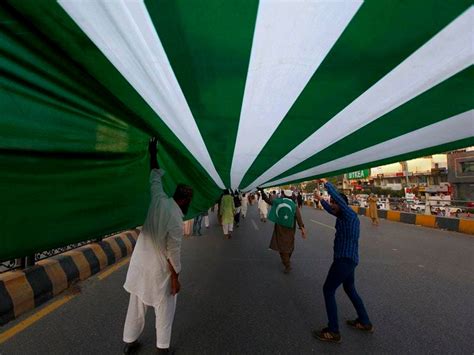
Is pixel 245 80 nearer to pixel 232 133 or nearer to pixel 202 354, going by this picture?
pixel 232 133

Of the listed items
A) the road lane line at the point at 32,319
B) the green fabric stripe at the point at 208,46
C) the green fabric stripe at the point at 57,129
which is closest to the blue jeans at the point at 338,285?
the green fabric stripe at the point at 208,46

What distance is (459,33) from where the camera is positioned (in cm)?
148

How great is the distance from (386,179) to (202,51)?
63551 millimetres

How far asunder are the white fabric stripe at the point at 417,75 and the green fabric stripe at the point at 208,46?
3.77ft

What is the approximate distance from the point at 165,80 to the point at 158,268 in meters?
1.65

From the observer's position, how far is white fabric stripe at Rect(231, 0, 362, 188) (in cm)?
138

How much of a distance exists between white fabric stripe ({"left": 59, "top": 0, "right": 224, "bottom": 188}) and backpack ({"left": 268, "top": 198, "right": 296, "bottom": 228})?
4.04m

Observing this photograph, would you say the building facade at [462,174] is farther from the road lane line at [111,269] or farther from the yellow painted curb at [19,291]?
the yellow painted curb at [19,291]

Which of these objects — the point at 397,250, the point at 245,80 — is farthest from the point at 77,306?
the point at 397,250

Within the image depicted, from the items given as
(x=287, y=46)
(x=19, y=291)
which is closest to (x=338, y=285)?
(x=287, y=46)

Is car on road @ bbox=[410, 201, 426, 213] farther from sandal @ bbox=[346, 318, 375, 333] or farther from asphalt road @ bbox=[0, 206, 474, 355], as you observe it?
sandal @ bbox=[346, 318, 375, 333]

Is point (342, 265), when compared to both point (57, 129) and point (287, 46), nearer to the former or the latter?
point (287, 46)

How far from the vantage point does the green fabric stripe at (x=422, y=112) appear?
6.50 ft

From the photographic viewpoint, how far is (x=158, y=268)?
92.0 inches
